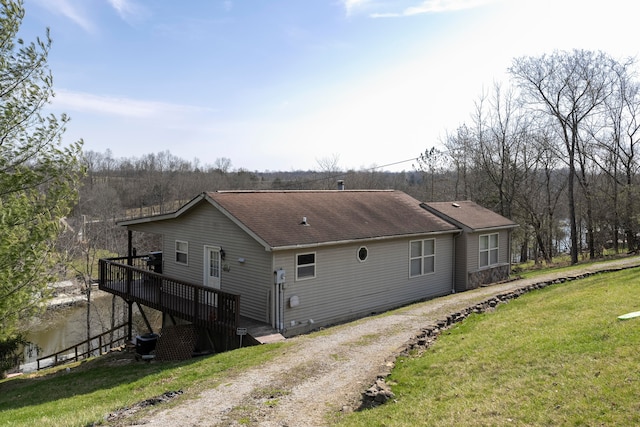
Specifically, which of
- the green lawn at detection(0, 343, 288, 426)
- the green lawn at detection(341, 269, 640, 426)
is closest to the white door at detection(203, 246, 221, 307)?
the green lawn at detection(0, 343, 288, 426)

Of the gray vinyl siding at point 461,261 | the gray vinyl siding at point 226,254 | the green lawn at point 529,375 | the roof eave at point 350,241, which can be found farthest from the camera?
the gray vinyl siding at point 461,261

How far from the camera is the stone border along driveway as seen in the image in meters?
6.63

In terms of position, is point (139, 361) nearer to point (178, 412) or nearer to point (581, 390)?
point (178, 412)

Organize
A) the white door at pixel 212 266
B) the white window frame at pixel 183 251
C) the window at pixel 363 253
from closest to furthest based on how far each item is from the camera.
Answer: the white door at pixel 212 266 < the window at pixel 363 253 < the white window frame at pixel 183 251

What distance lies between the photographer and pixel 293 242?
12.5 metres

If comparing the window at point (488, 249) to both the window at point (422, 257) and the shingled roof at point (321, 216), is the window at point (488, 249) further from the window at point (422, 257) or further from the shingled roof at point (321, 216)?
the window at point (422, 257)

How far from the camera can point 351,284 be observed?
14.3 meters

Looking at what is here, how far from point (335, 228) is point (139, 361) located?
6.71 meters


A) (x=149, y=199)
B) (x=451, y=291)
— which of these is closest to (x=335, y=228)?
(x=451, y=291)

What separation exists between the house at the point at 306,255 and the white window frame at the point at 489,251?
0.11 metres

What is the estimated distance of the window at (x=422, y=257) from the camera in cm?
1653

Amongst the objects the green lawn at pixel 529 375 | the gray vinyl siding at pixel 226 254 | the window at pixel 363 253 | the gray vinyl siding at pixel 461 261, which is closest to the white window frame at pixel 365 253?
the window at pixel 363 253

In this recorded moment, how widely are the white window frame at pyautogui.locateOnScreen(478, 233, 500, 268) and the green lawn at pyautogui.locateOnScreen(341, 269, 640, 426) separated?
8909mm

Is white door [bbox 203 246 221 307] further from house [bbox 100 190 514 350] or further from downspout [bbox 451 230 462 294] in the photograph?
downspout [bbox 451 230 462 294]
